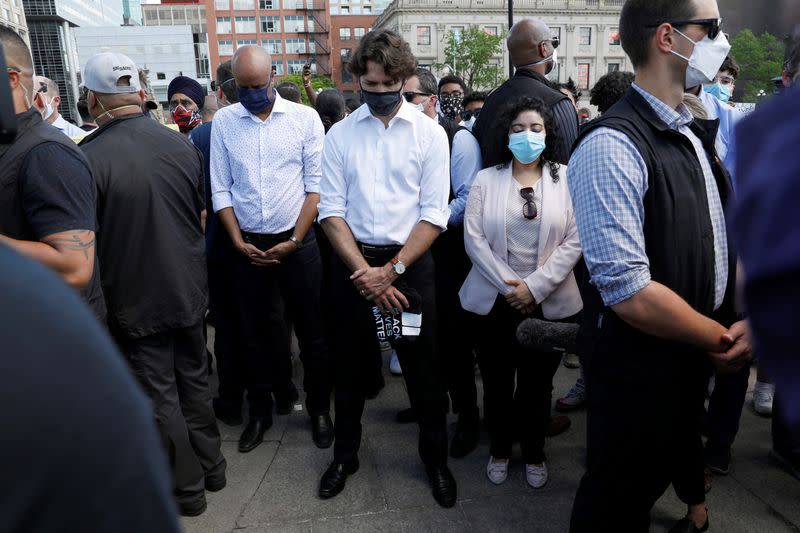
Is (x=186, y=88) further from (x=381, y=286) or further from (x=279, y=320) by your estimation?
(x=381, y=286)

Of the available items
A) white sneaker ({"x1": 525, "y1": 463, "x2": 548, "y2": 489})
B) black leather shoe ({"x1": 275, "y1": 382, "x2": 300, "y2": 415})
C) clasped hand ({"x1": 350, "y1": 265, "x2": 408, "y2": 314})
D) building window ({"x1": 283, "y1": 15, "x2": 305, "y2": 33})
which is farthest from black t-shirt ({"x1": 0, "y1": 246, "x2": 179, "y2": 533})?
building window ({"x1": 283, "y1": 15, "x2": 305, "y2": 33})

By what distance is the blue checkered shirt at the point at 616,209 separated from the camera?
1.89m

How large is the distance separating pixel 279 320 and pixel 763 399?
3391mm

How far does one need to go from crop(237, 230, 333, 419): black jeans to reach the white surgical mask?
2496mm

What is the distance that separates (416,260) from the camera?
3.15 m

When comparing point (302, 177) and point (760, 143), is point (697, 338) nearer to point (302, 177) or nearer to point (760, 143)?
point (760, 143)

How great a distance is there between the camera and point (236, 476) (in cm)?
352

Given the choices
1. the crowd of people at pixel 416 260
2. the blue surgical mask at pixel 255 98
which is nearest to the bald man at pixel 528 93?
the crowd of people at pixel 416 260

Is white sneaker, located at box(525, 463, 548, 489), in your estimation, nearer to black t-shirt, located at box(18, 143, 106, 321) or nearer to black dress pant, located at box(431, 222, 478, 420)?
black dress pant, located at box(431, 222, 478, 420)

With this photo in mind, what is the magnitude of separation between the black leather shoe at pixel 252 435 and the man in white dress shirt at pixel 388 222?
76 cm

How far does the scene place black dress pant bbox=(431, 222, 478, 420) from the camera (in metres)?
3.84

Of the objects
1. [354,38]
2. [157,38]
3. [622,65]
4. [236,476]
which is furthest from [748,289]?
[354,38]

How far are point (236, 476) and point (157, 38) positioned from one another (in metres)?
80.7

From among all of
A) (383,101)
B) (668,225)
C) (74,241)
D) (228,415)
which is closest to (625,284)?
(668,225)
